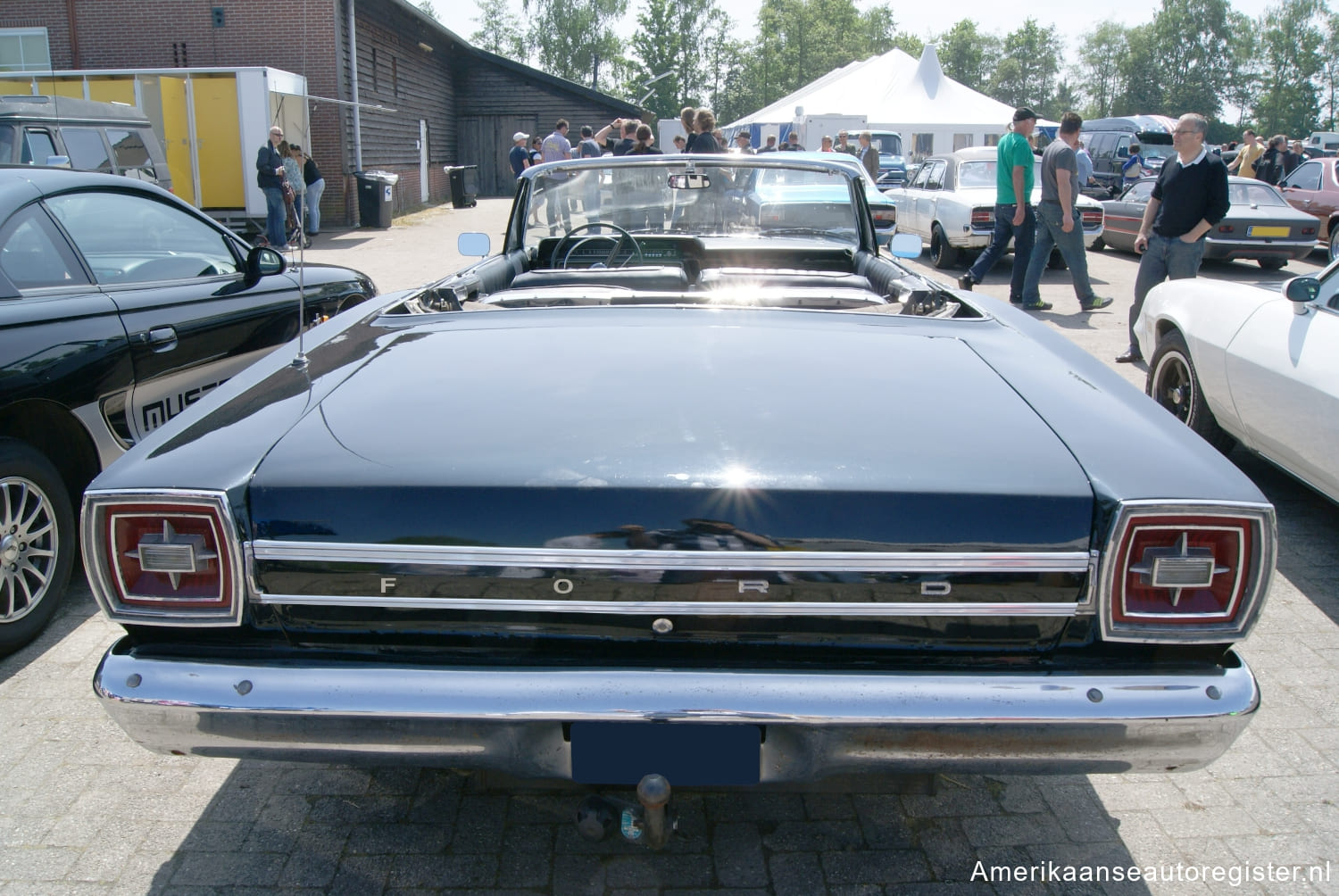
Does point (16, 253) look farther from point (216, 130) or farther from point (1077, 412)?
point (216, 130)

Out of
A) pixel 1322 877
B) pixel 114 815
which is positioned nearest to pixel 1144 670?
pixel 1322 877

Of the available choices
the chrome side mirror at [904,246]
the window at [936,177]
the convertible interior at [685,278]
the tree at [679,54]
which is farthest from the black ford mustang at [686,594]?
the tree at [679,54]

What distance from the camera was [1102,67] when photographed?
341 feet

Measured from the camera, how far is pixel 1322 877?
2.16 metres

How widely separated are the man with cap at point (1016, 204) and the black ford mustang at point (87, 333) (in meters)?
7.11

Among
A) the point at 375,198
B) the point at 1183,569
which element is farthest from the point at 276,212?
the point at 1183,569

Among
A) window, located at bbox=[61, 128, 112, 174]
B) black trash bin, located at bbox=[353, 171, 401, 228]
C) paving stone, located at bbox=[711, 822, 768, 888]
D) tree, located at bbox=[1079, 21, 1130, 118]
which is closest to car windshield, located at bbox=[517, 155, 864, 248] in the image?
paving stone, located at bbox=[711, 822, 768, 888]

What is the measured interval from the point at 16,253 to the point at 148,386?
601 millimetres

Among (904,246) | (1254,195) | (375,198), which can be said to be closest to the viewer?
(904,246)

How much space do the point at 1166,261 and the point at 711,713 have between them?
21.3 feet

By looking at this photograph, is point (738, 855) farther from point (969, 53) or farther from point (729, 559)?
point (969, 53)

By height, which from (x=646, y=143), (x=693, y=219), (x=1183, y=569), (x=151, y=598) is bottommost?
(x=151, y=598)

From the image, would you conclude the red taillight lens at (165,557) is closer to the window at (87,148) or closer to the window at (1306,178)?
the window at (87,148)

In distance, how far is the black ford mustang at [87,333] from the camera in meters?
3.20
